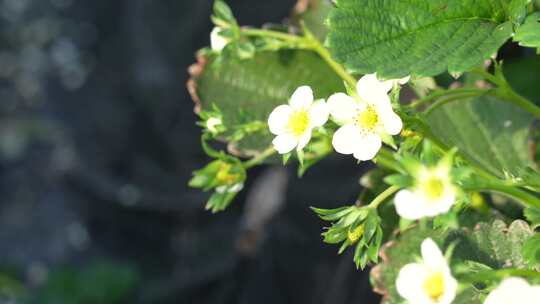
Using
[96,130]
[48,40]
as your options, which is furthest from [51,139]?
[96,130]

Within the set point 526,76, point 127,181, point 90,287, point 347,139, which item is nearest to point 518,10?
point 347,139

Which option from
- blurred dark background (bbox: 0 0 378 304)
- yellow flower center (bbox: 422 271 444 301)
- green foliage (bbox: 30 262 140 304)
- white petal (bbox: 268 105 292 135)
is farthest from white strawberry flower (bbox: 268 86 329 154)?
green foliage (bbox: 30 262 140 304)

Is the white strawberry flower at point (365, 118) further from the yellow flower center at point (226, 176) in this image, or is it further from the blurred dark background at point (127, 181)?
the blurred dark background at point (127, 181)

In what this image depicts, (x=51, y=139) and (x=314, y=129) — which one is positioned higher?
(x=314, y=129)

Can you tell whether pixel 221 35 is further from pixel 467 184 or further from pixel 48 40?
pixel 48 40

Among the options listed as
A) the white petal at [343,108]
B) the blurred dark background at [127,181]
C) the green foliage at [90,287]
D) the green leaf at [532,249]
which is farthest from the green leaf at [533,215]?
the green foliage at [90,287]
